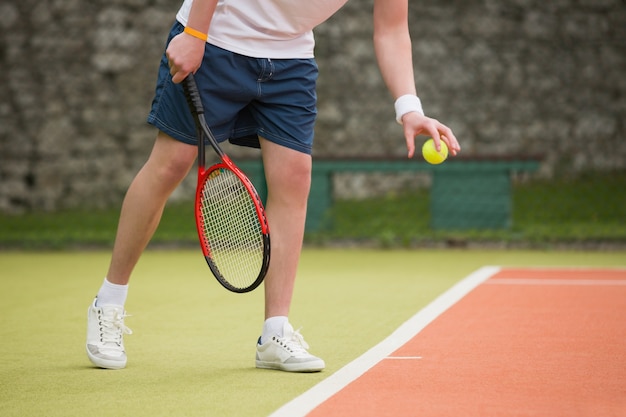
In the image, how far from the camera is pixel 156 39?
11148 millimetres

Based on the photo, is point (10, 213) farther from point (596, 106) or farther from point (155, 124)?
point (155, 124)

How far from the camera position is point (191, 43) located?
3494 millimetres

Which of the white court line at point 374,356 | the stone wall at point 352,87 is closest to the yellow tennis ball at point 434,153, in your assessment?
the white court line at point 374,356

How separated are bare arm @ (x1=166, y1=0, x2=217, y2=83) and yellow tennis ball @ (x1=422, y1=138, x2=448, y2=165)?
730 millimetres

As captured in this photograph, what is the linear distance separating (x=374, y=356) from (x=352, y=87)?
7620mm

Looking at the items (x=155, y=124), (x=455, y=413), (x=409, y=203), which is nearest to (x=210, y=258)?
(x=155, y=124)

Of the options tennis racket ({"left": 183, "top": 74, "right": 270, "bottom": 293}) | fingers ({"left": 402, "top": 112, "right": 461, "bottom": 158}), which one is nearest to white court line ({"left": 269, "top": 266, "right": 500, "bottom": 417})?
tennis racket ({"left": 183, "top": 74, "right": 270, "bottom": 293})

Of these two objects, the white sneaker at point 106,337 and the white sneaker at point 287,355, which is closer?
the white sneaker at point 287,355

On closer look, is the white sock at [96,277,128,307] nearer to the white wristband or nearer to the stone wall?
the white wristband

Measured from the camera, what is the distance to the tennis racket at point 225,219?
3.54m

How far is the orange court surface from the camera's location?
3021 millimetres

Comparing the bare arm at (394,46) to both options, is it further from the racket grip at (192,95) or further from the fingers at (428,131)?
the racket grip at (192,95)

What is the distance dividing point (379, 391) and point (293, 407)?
31cm

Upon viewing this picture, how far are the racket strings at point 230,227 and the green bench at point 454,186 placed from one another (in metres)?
4.70
